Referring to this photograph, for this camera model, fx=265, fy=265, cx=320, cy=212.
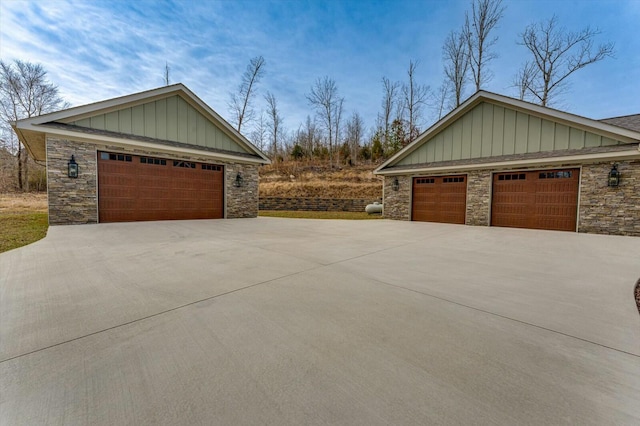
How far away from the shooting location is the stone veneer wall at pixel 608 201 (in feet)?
26.3

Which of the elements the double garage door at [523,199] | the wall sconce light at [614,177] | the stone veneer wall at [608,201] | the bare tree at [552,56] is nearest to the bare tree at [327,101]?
the bare tree at [552,56]

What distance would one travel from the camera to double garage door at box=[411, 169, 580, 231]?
919 cm

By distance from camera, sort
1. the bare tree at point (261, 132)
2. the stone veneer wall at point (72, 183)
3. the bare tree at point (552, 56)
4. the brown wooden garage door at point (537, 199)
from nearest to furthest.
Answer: the stone veneer wall at point (72, 183), the brown wooden garage door at point (537, 199), the bare tree at point (552, 56), the bare tree at point (261, 132)

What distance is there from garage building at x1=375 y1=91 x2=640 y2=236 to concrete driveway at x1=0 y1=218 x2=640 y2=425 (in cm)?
618

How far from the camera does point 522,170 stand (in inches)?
392

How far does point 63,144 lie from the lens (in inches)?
332

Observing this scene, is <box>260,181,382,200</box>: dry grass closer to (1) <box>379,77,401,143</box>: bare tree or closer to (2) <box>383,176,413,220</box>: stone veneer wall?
(2) <box>383,176,413,220</box>: stone veneer wall

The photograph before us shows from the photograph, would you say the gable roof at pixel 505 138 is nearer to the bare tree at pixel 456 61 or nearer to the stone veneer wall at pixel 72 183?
the bare tree at pixel 456 61

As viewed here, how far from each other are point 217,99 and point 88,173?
16.7 metres

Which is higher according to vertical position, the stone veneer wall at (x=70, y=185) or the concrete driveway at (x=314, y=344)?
the stone veneer wall at (x=70, y=185)

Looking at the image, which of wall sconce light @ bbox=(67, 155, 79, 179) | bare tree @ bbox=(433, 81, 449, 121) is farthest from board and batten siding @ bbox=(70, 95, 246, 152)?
bare tree @ bbox=(433, 81, 449, 121)

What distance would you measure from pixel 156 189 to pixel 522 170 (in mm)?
13964

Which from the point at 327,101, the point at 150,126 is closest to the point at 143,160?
the point at 150,126

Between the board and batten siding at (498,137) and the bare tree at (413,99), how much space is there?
43.3 feet
